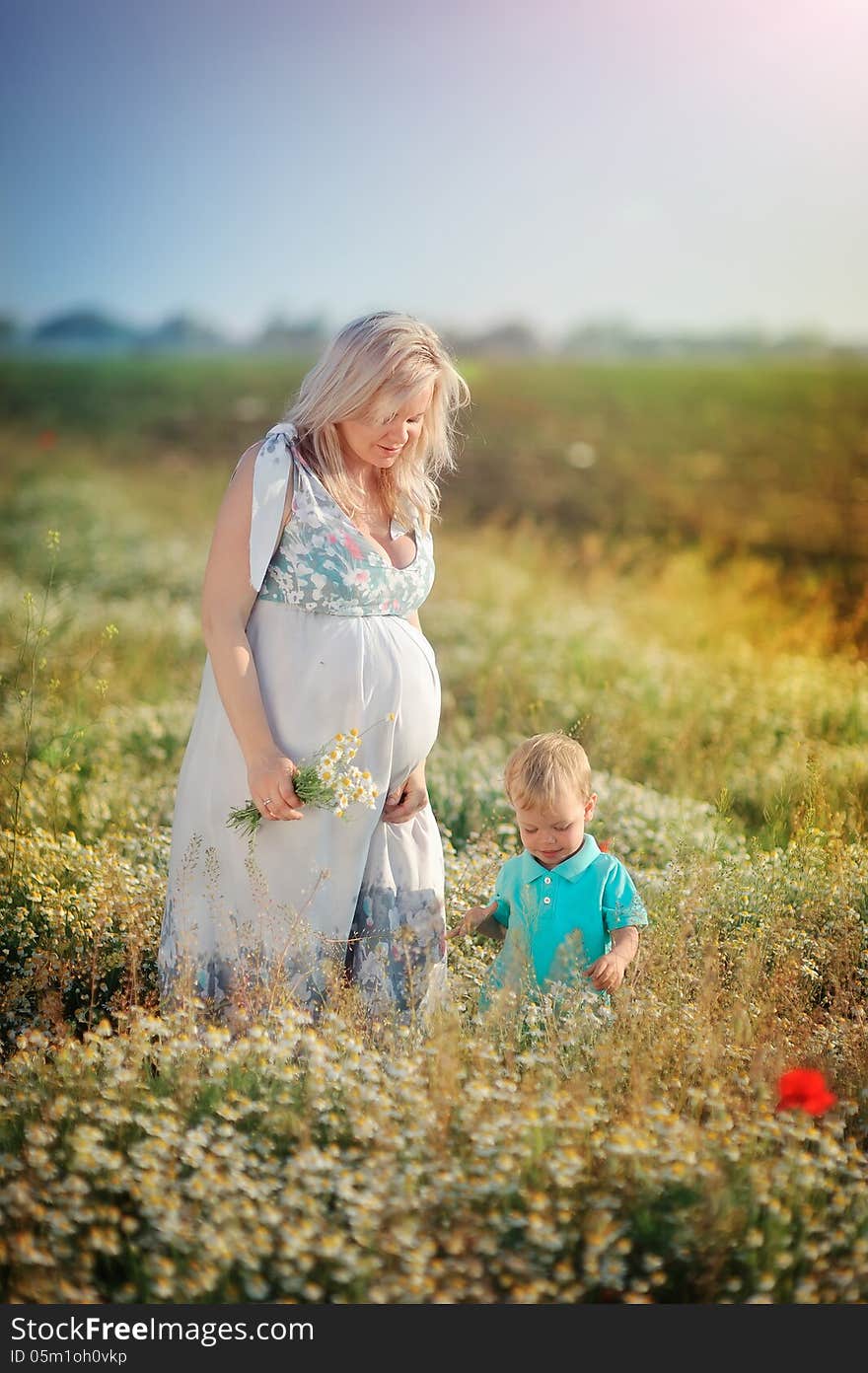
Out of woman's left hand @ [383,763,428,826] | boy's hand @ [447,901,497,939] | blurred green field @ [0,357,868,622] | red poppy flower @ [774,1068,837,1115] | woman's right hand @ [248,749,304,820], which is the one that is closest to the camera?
red poppy flower @ [774,1068,837,1115]

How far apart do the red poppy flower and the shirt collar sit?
0.91 metres

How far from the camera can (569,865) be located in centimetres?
364

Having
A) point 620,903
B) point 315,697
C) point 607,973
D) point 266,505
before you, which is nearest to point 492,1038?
point 607,973

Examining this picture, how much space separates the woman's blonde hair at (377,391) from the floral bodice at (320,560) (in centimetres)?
8

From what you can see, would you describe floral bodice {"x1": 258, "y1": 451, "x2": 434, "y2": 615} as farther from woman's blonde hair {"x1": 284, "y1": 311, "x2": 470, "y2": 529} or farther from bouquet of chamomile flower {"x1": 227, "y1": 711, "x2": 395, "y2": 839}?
bouquet of chamomile flower {"x1": 227, "y1": 711, "x2": 395, "y2": 839}

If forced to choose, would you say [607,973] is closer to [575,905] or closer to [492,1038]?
[575,905]

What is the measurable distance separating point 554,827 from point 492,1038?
0.63 meters

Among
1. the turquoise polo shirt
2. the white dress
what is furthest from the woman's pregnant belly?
the turquoise polo shirt

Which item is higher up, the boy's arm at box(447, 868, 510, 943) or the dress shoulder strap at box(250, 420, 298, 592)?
the dress shoulder strap at box(250, 420, 298, 592)

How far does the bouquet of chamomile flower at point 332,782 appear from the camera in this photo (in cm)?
330

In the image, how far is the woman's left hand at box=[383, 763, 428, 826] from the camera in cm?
359

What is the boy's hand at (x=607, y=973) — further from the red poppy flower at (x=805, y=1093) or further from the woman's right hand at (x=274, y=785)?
the woman's right hand at (x=274, y=785)

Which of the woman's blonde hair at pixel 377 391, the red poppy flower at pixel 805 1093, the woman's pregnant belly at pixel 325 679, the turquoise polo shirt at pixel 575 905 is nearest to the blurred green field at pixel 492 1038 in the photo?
the red poppy flower at pixel 805 1093

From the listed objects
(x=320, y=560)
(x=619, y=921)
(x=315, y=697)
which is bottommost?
(x=619, y=921)
